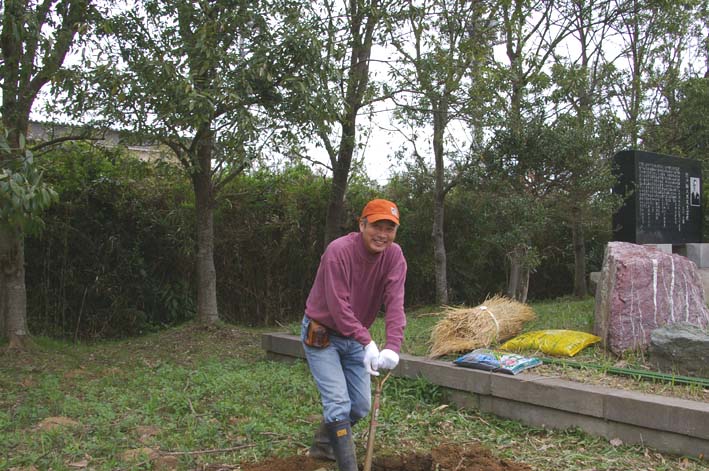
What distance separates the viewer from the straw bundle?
5.60 meters

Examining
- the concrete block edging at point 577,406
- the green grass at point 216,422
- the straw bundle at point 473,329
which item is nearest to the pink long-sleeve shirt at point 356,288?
the green grass at point 216,422

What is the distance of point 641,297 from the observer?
220 inches

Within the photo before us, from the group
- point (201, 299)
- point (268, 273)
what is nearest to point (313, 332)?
point (201, 299)

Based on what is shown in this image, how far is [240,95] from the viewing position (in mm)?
5926

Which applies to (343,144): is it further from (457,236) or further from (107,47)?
(457,236)

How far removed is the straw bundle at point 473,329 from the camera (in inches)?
221

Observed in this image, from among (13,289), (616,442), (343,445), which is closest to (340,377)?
(343,445)

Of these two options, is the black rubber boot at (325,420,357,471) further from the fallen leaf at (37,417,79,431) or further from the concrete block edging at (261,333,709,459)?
the fallen leaf at (37,417,79,431)

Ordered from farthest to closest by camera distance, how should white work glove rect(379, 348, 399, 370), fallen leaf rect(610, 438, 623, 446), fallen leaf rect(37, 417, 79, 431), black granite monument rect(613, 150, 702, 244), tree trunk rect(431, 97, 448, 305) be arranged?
tree trunk rect(431, 97, 448, 305) < black granite monument rect(613, 150, 702, 244) < fallen leaf rect(37, 417, 79, 431) < fallen leaf rect(610, 438, 623, 446) < white work glove rect(379, 348, 399, 370)

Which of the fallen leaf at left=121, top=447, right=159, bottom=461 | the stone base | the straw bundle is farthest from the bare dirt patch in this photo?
the stone base

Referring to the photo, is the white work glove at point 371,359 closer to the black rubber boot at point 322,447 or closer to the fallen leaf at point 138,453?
the black rubber boot at point 322,447

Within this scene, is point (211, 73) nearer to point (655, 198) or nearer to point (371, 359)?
point (371, 359)

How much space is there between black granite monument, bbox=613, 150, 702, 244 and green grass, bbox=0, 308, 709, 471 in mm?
3203

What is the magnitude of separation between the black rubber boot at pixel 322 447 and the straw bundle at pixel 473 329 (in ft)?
6.08
